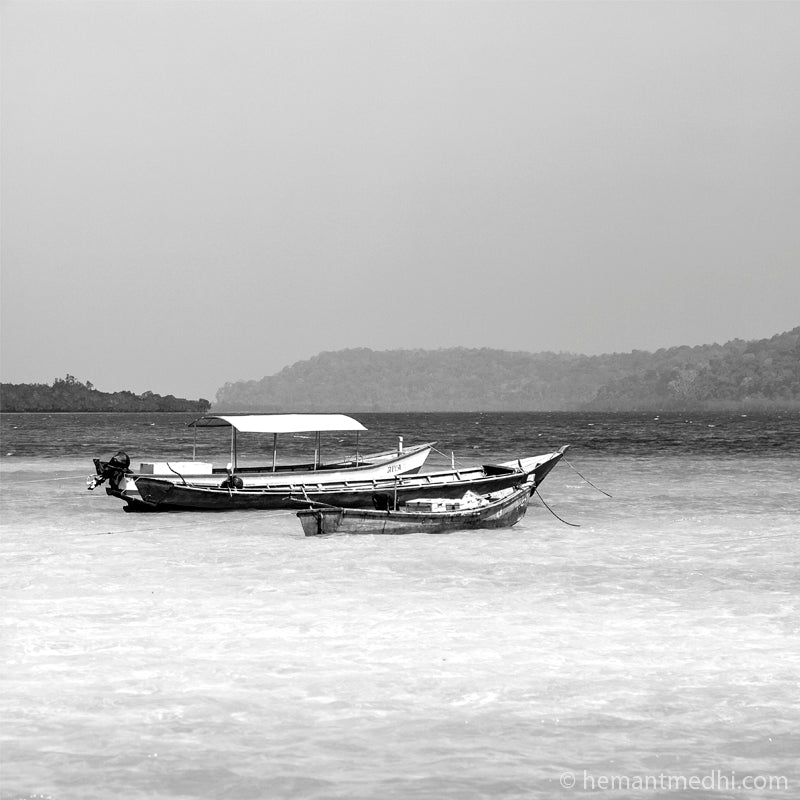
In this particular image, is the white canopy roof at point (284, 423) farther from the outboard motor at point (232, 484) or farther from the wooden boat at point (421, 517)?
the wooden boat at point (421, 517)

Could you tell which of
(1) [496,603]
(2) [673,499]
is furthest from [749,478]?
(1) [496,603]

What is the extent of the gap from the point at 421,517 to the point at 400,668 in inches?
583

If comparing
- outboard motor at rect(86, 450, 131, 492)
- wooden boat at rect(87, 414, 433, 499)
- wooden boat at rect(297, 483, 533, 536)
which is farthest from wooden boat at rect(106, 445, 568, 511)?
wooden boat at rect(297, 483, 533, 536)

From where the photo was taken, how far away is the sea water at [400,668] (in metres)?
9.53

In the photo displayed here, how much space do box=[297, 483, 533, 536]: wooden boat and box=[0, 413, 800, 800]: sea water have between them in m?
0.76

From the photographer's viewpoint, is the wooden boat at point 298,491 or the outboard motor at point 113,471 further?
the outboard motor at point 113,471

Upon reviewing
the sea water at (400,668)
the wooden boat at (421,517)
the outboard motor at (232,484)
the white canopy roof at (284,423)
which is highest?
the white canopy roof at (284,423)

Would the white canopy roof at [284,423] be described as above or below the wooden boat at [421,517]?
above

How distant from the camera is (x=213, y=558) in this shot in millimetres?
24281

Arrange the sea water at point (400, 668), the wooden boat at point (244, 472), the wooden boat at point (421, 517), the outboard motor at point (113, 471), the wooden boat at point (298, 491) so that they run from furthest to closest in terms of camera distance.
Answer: the outboard motor at point (113, 471), the wooden boat at point (244, 472), the wooden boat at point (298, 491), the wooden boat at point (421, 517), the sea water at point (400, 668)

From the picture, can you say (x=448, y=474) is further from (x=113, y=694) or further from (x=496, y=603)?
(x=113, y=694)

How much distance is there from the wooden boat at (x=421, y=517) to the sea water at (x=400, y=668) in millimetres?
761

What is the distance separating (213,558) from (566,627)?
11036mm

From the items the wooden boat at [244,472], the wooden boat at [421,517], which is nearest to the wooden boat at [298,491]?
the wooden boat at [244,472]
